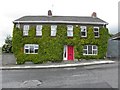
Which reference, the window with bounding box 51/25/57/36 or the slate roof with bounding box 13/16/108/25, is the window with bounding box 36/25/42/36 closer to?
the slate roof with bounding box 13/16/108/25

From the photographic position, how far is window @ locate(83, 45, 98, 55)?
3756 cm

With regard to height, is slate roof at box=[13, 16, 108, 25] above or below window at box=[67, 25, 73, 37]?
above

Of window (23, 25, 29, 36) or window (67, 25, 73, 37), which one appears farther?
window (67, 25, 73, 37)

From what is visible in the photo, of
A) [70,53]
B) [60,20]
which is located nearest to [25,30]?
[60,20]

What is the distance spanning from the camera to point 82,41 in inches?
1468

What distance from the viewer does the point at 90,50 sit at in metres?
37.8

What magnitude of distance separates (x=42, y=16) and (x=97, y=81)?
970 inches

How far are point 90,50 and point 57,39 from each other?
499 centimetres

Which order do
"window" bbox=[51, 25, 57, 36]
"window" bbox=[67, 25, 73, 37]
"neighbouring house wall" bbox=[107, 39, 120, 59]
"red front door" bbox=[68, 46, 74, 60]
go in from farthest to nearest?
"neighbouring house wall" bbox=[107, 39, 120, 59] < "red front door" bbox=[68, 46, 74, 60] < "window" bbox=[67, 25, 73, 37] < "window" bbox=[51, 25, 57, 36]

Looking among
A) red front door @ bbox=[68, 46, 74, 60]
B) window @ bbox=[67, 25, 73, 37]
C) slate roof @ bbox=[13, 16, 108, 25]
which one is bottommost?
red front door @ bbox=[68, 46, 74, 60]

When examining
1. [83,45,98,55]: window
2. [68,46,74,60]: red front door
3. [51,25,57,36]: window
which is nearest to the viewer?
[51,25,57,36]: window

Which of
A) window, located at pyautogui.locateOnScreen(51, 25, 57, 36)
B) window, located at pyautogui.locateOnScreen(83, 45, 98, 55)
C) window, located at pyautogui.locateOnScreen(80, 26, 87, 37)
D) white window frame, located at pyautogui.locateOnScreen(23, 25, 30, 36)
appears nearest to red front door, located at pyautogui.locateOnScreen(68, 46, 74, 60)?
window, located at pyautogui.locateOnScreen(83, 45, 98, 55)

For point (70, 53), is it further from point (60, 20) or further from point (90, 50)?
point (60, 20)

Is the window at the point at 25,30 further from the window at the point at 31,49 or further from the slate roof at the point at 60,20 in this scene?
the window at the point at 31,49
